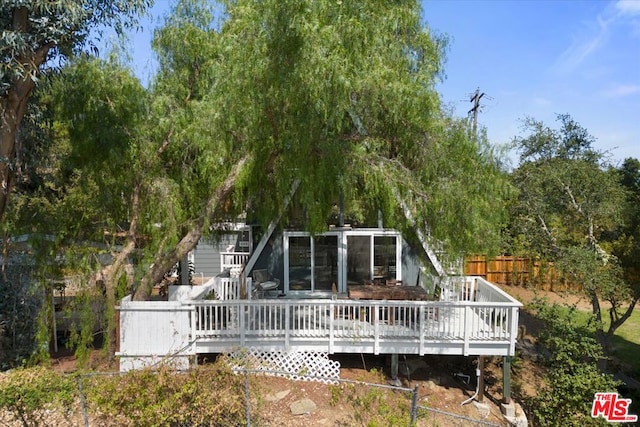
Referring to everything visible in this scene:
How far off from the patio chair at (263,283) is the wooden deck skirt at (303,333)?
2.01 m

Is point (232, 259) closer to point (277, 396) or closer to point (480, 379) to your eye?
point (277, 396)

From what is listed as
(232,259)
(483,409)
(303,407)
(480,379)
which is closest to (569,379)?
(480,379)

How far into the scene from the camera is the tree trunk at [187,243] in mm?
7223

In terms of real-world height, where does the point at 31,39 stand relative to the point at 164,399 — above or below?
above

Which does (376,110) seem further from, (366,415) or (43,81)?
(43,81)

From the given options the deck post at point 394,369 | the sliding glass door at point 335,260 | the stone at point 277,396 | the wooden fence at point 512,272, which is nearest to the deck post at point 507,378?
the deck post at point 394,369

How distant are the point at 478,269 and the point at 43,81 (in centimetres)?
1778

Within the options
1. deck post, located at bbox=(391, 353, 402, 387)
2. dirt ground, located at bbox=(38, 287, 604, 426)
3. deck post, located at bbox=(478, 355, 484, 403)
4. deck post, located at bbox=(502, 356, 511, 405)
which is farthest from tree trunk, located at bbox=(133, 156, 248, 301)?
deck post, located at bbox=(502, 356, 511, 405)

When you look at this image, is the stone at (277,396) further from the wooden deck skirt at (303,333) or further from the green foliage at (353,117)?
the green foliage at (353,117)

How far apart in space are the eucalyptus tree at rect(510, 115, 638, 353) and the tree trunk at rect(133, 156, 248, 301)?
7.89m

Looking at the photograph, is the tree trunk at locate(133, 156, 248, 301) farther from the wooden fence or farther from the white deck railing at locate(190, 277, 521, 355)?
the wooden fence

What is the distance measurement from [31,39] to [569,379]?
1090 cm

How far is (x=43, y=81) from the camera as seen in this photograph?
6352 millimetres

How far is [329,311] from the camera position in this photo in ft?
27.5
